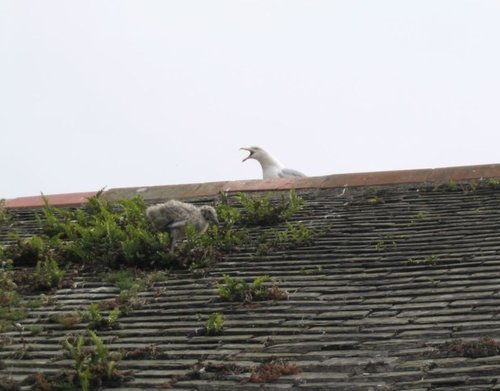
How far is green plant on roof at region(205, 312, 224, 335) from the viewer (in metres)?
6.71

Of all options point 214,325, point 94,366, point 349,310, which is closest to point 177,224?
point 214,325

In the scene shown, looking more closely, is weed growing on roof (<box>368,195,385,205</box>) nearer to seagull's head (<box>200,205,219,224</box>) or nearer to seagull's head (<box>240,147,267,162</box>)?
seagull's head (<box>200,205,219,224</box>)

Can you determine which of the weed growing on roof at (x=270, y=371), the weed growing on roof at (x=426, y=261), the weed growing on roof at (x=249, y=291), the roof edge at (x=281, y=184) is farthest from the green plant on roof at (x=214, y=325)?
the roof edge at (x=281, y=184)

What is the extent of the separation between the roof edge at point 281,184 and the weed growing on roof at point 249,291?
293cm

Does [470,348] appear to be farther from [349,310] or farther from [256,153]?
[256,153]

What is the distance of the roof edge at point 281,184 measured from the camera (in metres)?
9.93

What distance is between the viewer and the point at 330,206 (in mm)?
9766

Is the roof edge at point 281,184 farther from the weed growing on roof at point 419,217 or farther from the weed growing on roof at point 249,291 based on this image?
the weed growing on roof at point 249,291

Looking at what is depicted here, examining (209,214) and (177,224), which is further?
(209,214)

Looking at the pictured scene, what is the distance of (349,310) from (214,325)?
78cm

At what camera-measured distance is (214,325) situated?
22.1 feet

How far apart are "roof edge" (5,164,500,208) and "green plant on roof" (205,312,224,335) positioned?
144 inches

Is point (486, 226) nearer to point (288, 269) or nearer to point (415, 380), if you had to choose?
point (288, 269)

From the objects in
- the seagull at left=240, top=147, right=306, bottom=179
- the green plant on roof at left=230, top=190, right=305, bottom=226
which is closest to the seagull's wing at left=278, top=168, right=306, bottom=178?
the seagull at left=240, top=147, right=306, bottom=179
